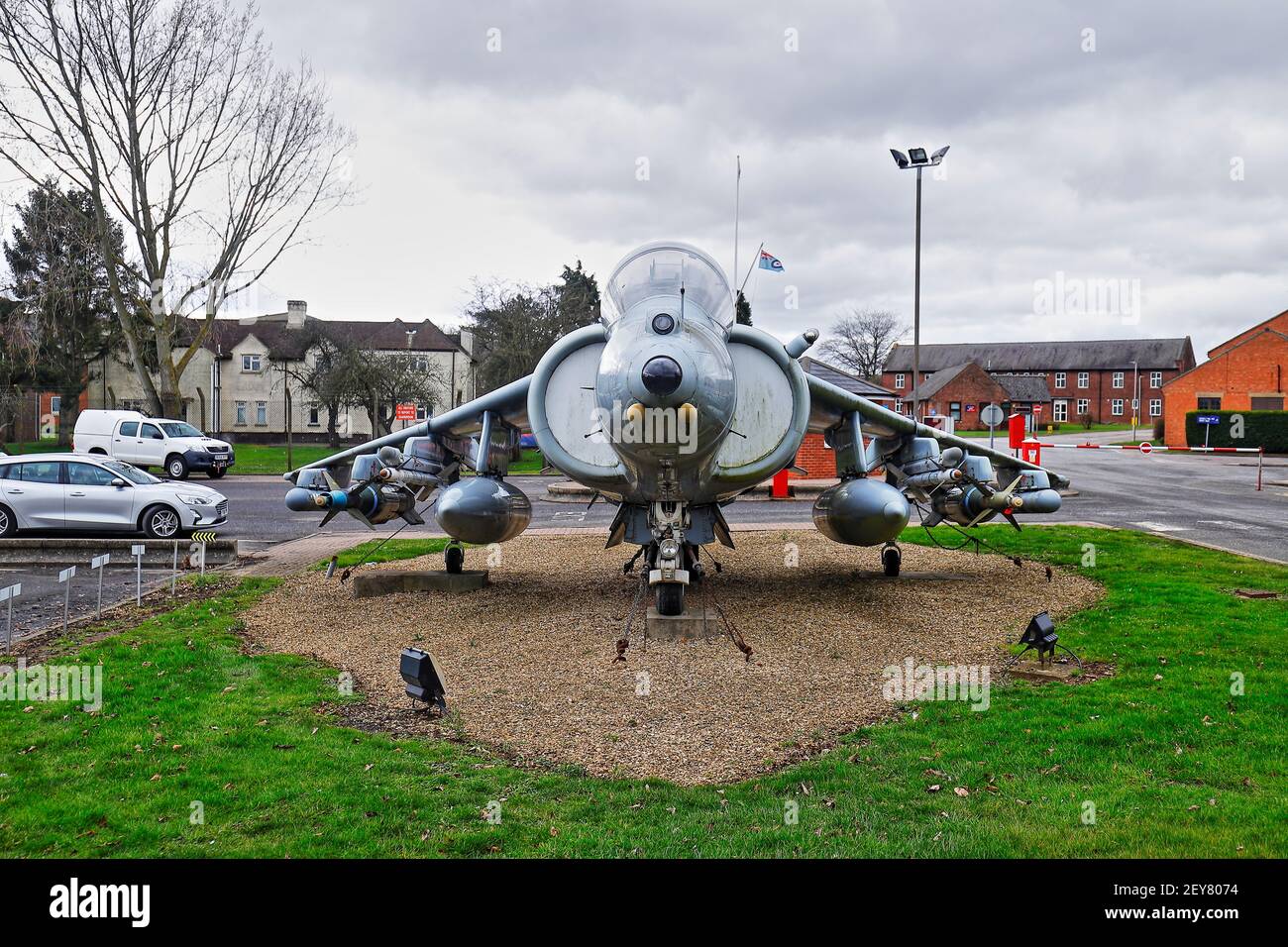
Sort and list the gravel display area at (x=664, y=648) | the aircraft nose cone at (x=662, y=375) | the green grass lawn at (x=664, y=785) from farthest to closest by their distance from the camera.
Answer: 1. the aircraft nose cone at (x=662, y=375)
2. the gravel display area at (x=664, y=648)
3. the green grass lawn at (x=664, y=785)

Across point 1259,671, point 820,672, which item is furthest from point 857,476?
point 1259,671

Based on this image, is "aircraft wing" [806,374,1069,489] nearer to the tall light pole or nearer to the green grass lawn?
the green grass lawn

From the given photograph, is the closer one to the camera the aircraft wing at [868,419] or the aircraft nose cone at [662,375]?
the aircraft nose cone at [662,375]

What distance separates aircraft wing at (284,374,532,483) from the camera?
11930mm

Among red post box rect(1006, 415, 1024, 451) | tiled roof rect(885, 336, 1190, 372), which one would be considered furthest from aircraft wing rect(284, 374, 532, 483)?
tiled roof rect(885, 336, 1190, 372)

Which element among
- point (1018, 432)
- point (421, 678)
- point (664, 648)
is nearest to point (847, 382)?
point (1018, 432)

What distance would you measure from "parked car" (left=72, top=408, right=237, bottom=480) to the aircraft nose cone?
31206 mm

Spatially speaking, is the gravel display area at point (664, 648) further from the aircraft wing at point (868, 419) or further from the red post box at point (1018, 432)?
the red post box at point (1018, 432)

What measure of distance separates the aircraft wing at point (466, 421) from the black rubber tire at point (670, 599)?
3591 millimetres

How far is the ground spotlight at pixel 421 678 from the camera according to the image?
22.4ft

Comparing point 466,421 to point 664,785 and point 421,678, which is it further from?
point 664,785

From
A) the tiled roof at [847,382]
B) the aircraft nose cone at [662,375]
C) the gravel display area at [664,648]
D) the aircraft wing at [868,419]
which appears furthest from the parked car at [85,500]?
the tiled roof at [847,382]

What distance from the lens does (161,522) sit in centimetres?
1716
